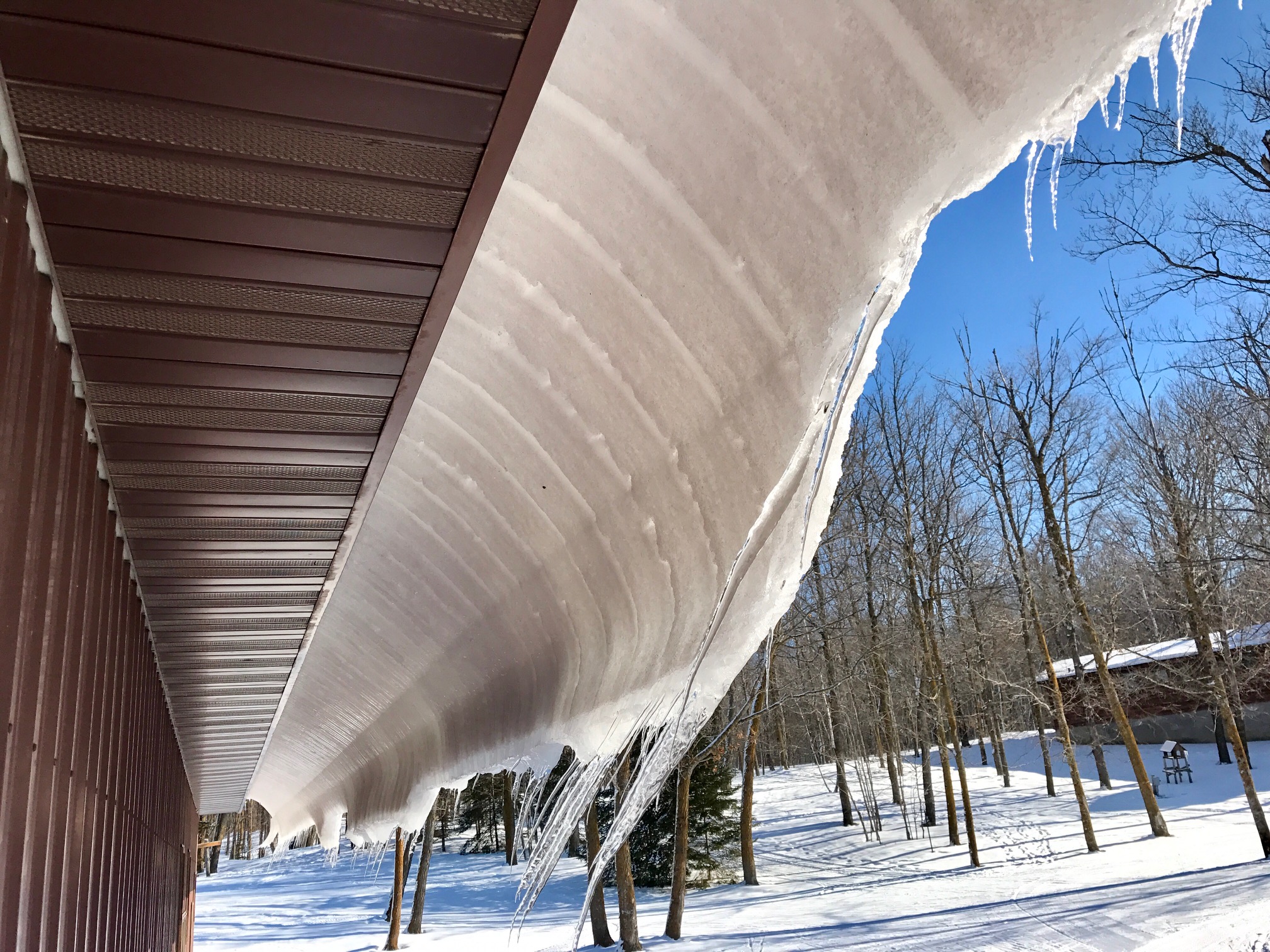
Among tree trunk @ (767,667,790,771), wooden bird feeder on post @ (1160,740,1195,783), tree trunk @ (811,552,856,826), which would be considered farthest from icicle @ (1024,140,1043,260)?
wooden bird feeder on post @ (1160,740,1195,783)

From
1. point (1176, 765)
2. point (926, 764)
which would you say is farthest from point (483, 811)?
point (1176, 765)

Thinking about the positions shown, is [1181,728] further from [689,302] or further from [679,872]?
[689,302]

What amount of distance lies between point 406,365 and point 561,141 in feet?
2.51

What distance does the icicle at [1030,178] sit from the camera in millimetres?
1475

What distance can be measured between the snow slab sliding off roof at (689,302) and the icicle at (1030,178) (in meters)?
0.07

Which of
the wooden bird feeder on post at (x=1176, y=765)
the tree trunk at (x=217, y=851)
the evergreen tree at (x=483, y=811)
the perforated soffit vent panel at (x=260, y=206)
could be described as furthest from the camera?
the tree trunk at (x=217, y=851)

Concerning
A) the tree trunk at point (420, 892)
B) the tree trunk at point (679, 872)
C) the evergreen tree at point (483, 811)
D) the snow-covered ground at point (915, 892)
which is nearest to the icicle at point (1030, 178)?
the snow-covered ground at point (915, 892)

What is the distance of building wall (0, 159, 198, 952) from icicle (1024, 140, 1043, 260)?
185 centimetres

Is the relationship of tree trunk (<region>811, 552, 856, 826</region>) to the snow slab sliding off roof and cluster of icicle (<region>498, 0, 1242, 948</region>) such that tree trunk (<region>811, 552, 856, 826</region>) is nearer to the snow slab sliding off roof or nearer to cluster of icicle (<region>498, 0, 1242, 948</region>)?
the snow slab sliding off roof

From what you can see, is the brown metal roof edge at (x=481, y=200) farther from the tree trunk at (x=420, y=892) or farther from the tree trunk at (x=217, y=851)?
the tree trunk at (x=217, y=851)

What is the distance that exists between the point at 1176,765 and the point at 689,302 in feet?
99.6

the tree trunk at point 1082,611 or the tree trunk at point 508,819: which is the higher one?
the tree trunk at point 1082,611

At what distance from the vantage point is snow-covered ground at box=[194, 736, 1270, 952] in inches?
480

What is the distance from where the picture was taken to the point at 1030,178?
1699mm
